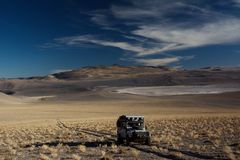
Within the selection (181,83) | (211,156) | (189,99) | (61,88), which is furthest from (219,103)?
(61,88)

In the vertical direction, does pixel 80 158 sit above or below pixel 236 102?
below

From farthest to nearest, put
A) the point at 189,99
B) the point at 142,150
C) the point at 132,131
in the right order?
the point at 189,99
the point at 132,131
the point at 142,150

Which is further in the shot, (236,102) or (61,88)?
(61,88)

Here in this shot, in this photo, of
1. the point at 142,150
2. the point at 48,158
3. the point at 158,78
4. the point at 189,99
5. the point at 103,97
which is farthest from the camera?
the point at 158,78

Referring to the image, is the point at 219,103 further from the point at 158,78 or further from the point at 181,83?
the point at 158,78

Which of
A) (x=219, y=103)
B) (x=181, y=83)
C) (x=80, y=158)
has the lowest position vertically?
(x=80, y=158)

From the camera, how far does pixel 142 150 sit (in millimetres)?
22969

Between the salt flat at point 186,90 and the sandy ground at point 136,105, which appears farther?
the salt flat at point 186,90

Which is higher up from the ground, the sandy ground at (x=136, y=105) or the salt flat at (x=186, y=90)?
the salt flat at (x=186, y=90)

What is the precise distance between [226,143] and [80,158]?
9261 millimetres

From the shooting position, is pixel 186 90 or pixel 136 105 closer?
pixel 136 105

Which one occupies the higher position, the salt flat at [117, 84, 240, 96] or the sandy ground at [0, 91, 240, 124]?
the salt flat at [117, 84, 240, 96]

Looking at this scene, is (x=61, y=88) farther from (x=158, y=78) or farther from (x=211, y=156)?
(x=211, y=156)

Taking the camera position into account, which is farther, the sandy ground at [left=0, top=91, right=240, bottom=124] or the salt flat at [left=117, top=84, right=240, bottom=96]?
the salt flat at [left=117, top=84, right=240, bottom=96]
